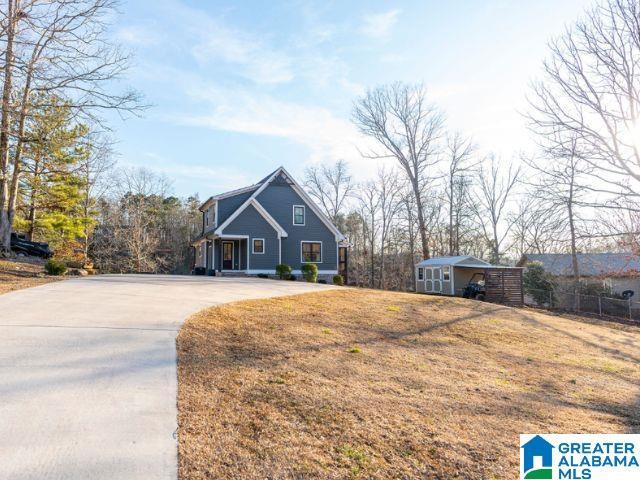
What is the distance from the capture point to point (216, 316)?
8.34 m

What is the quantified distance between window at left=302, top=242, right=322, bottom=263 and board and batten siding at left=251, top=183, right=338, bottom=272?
204 millimetres

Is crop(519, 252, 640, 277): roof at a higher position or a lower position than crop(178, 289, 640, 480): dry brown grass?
higher

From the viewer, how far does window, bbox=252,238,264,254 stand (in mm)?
24781

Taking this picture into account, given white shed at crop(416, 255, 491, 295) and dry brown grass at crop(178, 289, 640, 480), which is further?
white shed at crop(416, 255, 491, 295)

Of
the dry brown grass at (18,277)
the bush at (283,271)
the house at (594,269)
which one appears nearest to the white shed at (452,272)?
the house at (594,269)

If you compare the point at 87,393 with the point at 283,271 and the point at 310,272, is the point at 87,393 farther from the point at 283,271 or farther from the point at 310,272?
the point at 310,272

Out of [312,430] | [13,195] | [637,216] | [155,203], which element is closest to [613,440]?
Result: [312,430]

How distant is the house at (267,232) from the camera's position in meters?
24.7

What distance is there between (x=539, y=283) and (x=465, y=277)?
4597mm

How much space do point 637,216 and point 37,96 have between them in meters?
15.9

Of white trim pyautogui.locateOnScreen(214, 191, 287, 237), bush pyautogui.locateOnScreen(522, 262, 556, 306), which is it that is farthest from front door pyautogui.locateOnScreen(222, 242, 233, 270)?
bush pyautogui.locateOnScreen(522, 262, 556, 306)

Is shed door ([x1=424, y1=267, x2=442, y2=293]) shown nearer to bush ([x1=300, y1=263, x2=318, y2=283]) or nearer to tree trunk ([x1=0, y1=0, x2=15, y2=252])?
bush ([x1=300, y1=263, x2=318, y2=283])

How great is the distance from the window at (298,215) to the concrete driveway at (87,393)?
18710mm

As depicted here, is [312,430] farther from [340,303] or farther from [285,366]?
[340,303]
